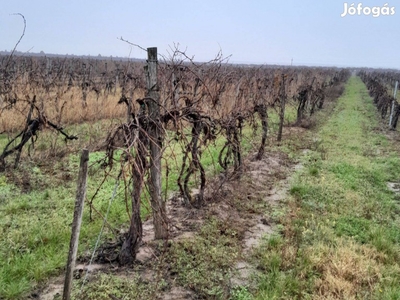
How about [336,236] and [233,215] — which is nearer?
[336,236]

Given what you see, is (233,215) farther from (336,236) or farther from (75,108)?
(75,108)

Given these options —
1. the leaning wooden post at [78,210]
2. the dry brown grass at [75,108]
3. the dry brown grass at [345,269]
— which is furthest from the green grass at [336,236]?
the dry brown grass at [75,108]

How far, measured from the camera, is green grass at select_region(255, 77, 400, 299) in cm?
381

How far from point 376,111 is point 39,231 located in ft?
70.2

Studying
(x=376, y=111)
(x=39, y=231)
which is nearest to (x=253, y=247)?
(x=39, y=231)

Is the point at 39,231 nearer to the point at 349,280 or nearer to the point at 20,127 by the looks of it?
the point at 349,280

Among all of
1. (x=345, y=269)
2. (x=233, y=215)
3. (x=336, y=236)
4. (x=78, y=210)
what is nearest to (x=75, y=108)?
(x=233, y=215)

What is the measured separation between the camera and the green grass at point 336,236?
150 inches

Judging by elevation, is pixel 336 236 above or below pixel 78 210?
below

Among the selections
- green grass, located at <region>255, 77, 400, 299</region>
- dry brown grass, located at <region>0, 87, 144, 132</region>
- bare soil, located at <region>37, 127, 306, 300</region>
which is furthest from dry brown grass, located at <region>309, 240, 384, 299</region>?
dry brown grass, located at <region>0, 87, 144, 132</region>

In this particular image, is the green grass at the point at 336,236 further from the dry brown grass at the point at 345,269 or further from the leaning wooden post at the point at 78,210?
the leaning wooden post at the point at 78,210

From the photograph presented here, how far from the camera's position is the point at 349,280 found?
3.95m

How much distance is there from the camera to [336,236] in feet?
16.7

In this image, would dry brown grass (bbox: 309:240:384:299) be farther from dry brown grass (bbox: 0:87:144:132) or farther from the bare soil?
dry brown grass (bbox: 0:87:144:132)
